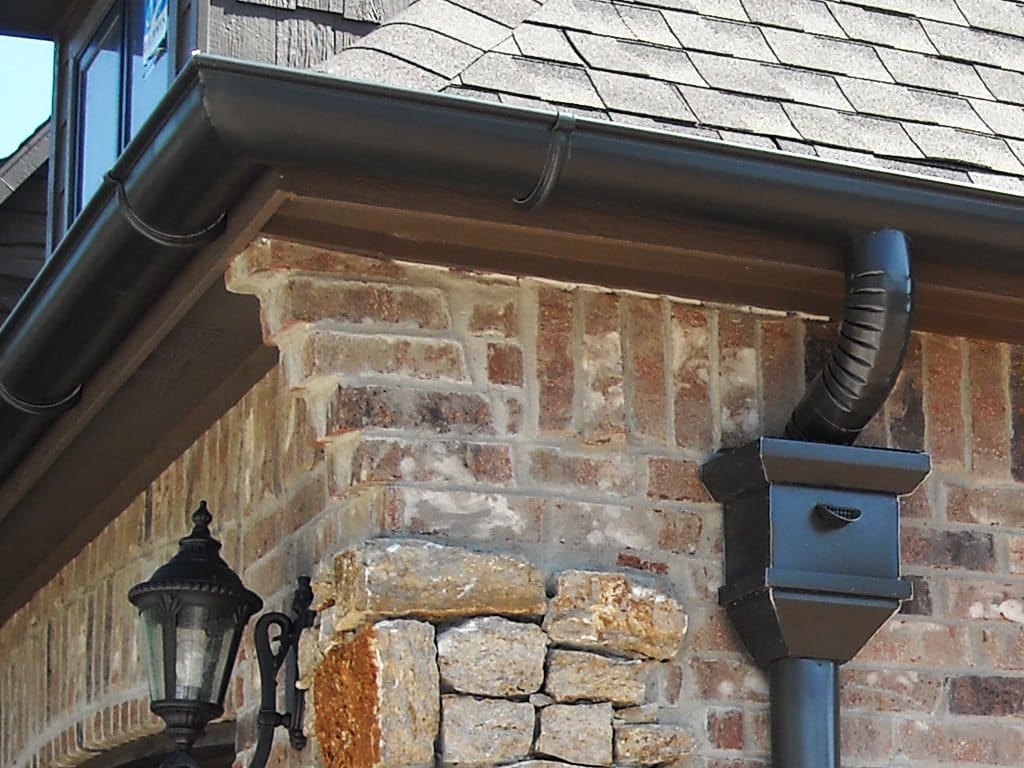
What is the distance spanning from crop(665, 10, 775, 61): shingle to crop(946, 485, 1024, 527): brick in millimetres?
965

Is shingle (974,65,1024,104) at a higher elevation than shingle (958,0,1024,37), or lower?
lower

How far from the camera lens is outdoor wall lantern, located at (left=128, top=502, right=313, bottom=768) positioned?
350 cm

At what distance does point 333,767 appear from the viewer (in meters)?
3.28

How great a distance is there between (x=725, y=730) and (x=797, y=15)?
1480 mm

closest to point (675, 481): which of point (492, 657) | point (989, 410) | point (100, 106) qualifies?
point (492, 657)

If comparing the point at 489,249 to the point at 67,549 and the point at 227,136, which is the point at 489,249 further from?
the point at 67,549

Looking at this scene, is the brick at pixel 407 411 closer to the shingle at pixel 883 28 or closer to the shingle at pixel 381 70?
the shingle at pixel 381 70

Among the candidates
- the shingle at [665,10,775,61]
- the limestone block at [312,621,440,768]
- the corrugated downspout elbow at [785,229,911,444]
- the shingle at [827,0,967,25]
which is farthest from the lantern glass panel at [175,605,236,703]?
the shingle at [827,0,967,25]

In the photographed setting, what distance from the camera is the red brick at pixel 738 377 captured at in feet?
11.7

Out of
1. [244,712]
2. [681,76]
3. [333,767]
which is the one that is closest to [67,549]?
[244,712]

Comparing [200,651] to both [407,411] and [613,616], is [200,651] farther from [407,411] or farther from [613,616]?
[613,616]

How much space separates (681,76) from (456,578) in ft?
3.41

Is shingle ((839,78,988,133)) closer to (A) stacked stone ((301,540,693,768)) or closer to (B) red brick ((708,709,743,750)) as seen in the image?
(A) stacked stone ((301,540,693,768))

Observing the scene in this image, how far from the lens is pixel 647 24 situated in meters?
3.55
